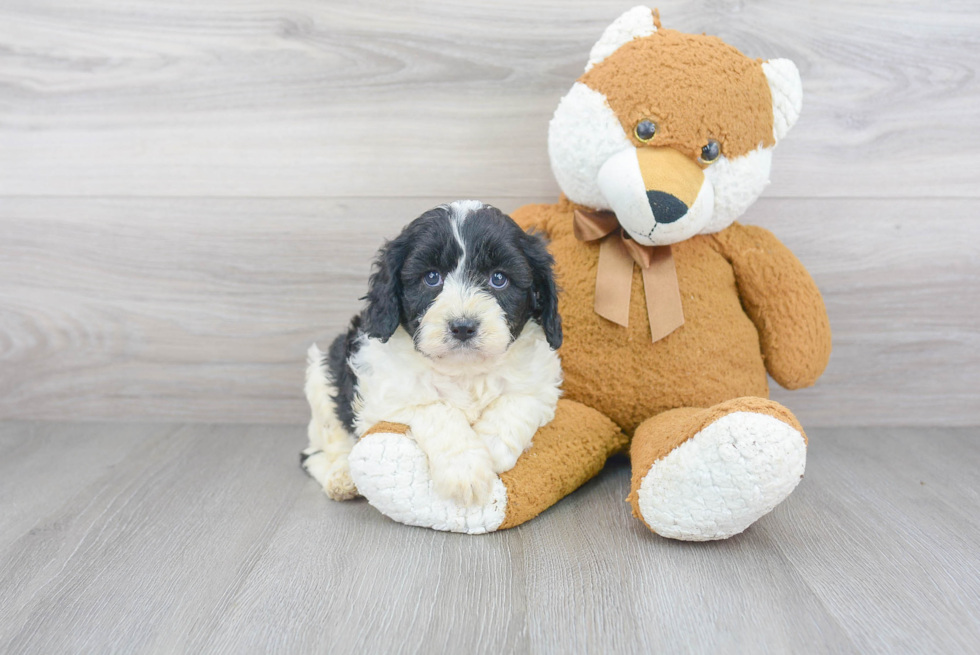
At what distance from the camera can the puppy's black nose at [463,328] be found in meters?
1.38

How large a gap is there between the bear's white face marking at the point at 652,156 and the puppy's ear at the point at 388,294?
0.46 metres

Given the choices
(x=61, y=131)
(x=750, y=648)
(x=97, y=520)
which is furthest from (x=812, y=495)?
(x=61, y=131)

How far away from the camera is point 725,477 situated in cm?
131

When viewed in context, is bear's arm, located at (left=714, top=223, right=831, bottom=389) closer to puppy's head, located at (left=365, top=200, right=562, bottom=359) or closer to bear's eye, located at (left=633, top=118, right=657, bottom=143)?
bear's eye, located at (left=633, top=118, right=657, bottom=143)

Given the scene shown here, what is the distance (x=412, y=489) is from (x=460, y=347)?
32 cm

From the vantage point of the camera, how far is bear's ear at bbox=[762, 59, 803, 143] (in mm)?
1615

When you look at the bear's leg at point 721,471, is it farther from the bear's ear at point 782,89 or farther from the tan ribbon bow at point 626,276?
the bear's ear at point 782,89

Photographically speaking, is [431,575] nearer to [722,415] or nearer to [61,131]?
[722,415]

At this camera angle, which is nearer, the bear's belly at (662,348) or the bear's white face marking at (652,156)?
the bear's white face marking at (652,156)

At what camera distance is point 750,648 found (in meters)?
1.12

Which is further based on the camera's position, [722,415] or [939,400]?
[939,400]

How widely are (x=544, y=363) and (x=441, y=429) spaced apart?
0.31m

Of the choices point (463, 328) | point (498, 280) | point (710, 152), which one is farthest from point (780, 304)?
point (463, 328)

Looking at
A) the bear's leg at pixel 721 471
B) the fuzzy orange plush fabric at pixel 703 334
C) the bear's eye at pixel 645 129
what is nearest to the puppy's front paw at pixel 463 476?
the bear's leg at pixel 721 471
